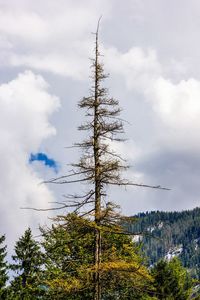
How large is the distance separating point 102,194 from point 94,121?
2.93 metres

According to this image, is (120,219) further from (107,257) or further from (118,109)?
(118,109)

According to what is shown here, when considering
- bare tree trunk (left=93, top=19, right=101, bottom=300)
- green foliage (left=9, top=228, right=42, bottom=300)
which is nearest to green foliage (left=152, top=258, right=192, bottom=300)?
green foliage (left=9, top=228, right=42, bottom=300)

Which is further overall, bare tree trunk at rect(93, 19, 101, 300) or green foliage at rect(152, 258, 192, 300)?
green foliage at rect(152, 258, 192, 300)

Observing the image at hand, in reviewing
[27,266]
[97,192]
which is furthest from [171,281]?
[97,192]

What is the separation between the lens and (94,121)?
20.2 meters

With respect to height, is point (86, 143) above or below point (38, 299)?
above

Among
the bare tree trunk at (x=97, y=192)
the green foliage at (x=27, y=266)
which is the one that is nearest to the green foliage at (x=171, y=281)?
the green foliage at (x=27, y=266)

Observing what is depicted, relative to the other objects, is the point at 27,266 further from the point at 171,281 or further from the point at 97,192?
the point at 97,192

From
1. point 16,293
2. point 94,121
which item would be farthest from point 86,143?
point 16,293

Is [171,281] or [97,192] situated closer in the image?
[97,192]

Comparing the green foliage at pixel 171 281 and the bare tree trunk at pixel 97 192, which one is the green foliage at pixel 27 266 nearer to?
the green foliage at pixel 171 281

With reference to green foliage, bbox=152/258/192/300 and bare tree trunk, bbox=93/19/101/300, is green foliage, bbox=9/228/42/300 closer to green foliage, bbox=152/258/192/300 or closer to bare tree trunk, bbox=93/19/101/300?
green foliage, bbox=152/258/192/300

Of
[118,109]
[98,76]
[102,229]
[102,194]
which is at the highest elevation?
[98,76]

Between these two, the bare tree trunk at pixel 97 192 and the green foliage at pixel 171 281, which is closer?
the bare tree trunk at pixel 97 192
